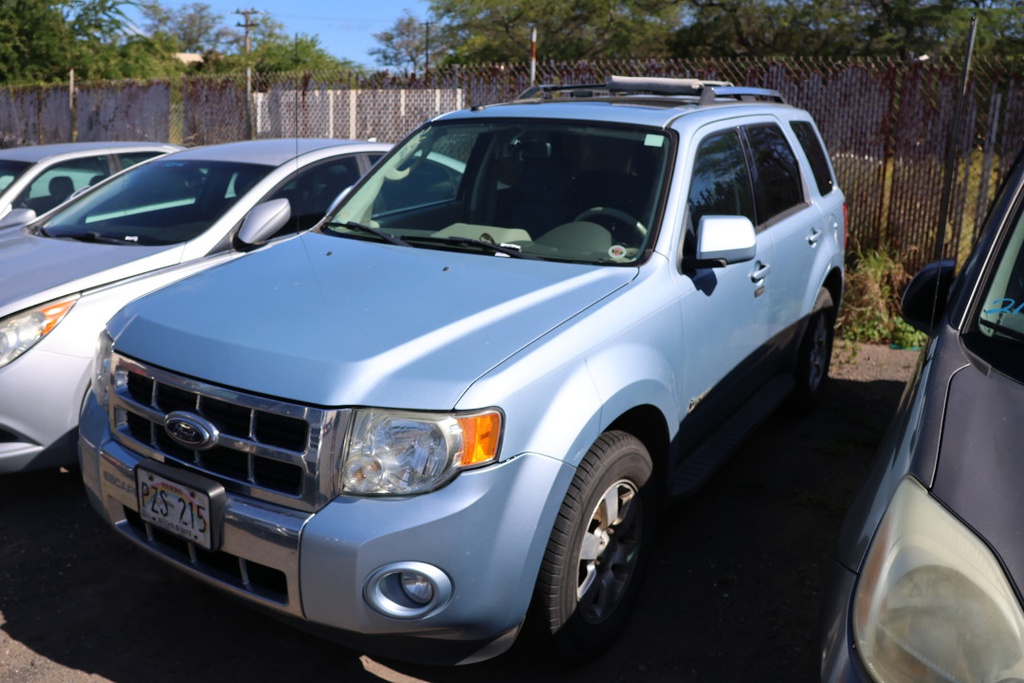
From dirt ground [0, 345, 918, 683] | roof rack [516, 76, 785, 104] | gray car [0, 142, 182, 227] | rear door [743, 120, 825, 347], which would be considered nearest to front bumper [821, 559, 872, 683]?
dirt ground [0, 345, 918, 683]

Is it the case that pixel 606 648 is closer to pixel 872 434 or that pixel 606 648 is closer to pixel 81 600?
pixel 81 600

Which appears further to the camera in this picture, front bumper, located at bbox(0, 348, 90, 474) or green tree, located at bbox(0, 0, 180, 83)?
green tree, located at bbox(0, 0, 180, 83)

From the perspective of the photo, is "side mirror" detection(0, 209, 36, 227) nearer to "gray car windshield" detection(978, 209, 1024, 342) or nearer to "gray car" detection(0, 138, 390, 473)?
"gray car" detection(0, 138, 390, 473)

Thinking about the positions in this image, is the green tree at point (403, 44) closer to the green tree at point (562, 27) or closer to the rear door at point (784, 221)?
the green tree at point (562, 27)

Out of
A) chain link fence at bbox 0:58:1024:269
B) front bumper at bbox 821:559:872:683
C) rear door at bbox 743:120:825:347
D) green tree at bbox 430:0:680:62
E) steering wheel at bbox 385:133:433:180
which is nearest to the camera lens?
front bumper at bbox 821:559:872:683

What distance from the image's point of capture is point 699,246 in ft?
11.3

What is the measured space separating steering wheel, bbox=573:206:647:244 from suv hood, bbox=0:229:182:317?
223cm

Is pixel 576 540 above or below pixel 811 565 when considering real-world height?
above

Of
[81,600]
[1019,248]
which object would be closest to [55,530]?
[81,600]

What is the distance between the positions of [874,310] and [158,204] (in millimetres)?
5425

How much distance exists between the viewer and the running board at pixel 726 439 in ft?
12.0

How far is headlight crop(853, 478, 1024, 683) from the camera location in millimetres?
1700

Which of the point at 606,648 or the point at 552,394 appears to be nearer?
the point at 552,394

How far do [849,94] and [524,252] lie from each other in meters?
5.67
